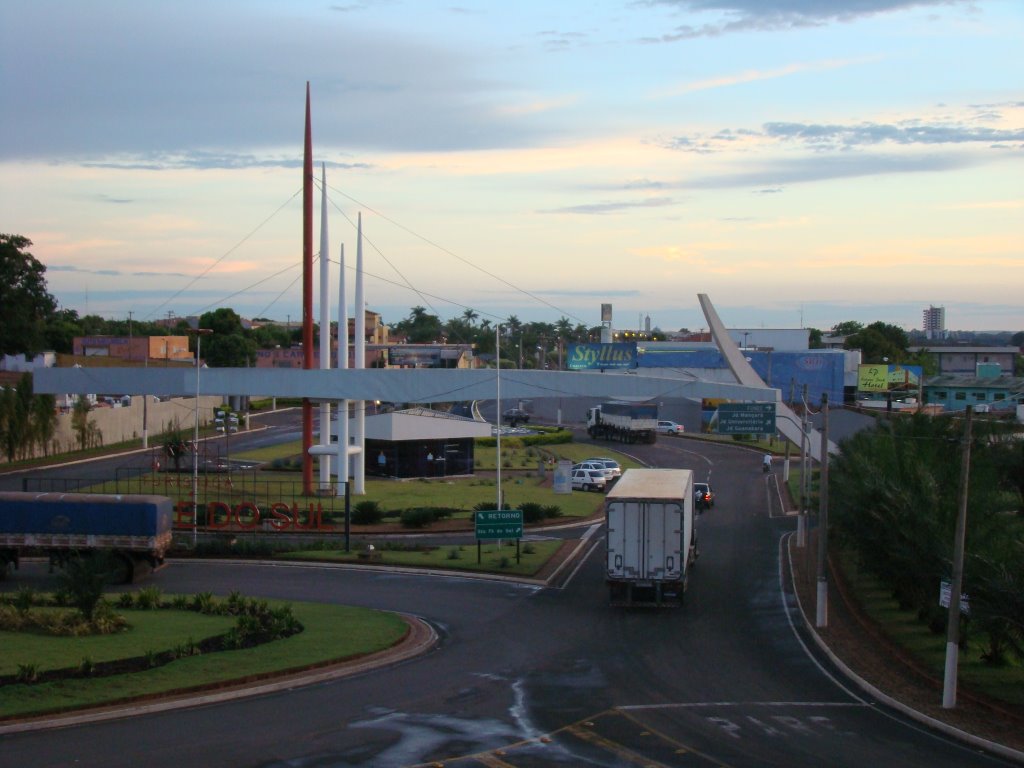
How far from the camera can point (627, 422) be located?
3612 inches

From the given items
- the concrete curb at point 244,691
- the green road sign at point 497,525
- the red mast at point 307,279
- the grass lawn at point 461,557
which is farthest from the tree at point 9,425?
the concrete curb at point 244,691

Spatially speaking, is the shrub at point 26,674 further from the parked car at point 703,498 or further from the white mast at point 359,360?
the parked car at point 703,498

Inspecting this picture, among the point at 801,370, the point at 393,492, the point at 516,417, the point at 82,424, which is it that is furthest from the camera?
the point at 516,417

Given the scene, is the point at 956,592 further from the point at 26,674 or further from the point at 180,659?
the point at 26,674

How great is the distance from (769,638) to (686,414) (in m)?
86.6

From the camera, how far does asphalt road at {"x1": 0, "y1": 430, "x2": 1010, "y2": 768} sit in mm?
18406

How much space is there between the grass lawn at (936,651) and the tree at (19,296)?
64.0 meters

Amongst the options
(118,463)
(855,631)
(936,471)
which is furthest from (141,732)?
(118,463)

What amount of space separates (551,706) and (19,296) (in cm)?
7093

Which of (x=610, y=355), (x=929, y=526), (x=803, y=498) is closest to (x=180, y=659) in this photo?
(x=929, y=526)

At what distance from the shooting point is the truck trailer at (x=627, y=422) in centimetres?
9069

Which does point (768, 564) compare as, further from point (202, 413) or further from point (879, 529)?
point (202, 413)

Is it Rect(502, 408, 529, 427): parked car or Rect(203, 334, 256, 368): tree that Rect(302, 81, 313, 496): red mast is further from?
Rect(203, 334, 256, 368): tree

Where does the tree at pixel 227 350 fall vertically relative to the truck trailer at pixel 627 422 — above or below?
above
